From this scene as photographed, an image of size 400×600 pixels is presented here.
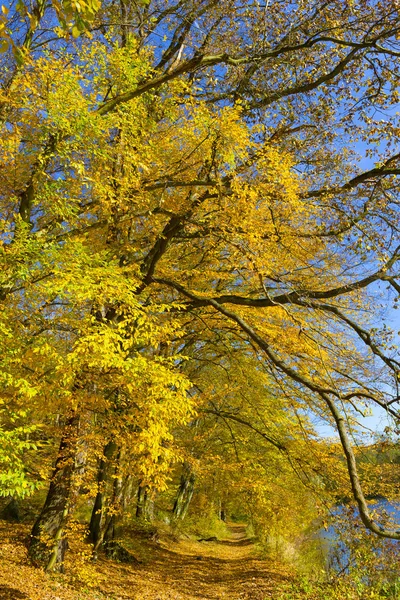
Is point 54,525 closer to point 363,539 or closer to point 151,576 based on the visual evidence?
point 151,576

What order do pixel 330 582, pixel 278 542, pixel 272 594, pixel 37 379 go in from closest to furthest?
pixel 37 379, pixel 330 582, pixel 272 594, pixel 278 542

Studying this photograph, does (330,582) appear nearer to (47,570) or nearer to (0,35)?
(47,570)

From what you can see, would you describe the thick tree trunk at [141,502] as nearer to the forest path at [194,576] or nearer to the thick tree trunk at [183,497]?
the thick tree trunk at [183,497]

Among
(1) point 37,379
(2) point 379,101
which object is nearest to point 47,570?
(1) point 37,379

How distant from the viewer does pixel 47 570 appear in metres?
7.59

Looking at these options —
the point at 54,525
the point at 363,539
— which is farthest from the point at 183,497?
the point at 363,539

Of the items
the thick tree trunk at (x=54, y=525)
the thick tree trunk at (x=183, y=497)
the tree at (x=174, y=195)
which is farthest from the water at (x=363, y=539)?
the thick tree trunk at (x=183, y=497)

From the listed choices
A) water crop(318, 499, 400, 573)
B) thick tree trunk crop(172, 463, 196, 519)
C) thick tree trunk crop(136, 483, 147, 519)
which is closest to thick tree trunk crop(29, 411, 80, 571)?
water crop(318, 499, 400, 573)

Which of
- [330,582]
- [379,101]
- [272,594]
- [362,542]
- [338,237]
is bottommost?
[272,594]

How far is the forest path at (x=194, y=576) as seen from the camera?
905 cm

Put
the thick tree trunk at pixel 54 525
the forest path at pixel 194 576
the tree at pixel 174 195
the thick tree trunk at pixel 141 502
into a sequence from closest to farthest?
1. the tree at pixel 174 195
2. the thick tree trunk at pixel 54 525
3. the forest path at pixel 194 576
4. the thick tree trunk at pixel 141 502

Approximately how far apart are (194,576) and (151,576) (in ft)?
4.93

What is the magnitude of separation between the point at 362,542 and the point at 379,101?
22.6 ft

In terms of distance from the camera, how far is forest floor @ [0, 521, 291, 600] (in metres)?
7.03
